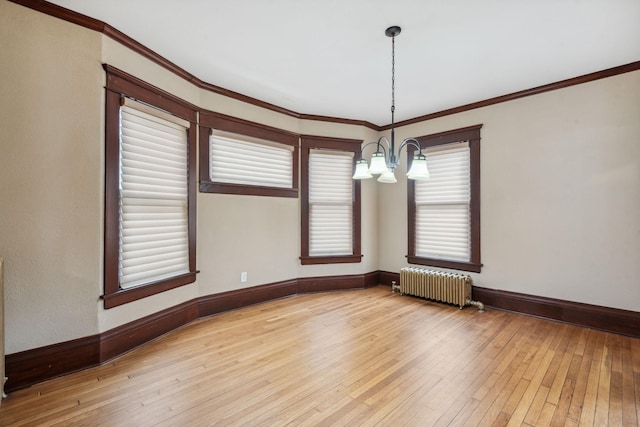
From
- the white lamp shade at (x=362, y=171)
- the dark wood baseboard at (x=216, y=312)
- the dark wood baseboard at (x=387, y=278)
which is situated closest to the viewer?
the dark wood baseboard at (x=216, y=312)

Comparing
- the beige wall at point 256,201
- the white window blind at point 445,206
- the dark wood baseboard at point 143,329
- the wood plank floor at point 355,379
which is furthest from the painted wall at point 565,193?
the dark wood baseboard at point 143,329

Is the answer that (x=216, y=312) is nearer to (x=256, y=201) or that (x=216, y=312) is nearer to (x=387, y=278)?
(x=256, y=201)

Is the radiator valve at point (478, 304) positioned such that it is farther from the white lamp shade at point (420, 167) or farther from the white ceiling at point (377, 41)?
the white ceiling at point (377, 41)

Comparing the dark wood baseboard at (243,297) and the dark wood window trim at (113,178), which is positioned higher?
the dark wood window trim at (113,178)

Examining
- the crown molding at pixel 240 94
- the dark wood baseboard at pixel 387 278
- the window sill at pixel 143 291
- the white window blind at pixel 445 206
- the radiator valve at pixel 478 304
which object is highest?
the crown molding at pixel 240 94

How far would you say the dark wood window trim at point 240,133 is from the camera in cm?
368

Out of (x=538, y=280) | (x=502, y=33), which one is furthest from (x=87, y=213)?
(x=538, y=280)

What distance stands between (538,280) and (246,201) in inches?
152

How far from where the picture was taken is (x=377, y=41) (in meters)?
2.79

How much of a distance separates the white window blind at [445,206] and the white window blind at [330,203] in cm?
114

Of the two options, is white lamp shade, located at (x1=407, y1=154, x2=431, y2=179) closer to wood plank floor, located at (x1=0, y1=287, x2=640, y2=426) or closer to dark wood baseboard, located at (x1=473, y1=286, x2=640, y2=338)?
wood plank floor, located at (x1=0, y1=287, x2=640, y2=426)

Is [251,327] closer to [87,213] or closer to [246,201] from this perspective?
[246,201]

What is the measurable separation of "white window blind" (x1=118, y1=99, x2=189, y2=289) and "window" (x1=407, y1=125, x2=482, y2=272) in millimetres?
3450

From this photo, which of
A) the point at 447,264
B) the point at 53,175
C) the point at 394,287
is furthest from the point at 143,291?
the point at 447,264
